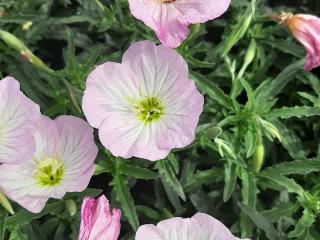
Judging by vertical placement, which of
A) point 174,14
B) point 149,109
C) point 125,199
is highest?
point 174,14

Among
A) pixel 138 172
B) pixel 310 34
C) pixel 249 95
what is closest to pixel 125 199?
pixel 138 172

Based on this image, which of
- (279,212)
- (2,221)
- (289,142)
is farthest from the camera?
(289,142)

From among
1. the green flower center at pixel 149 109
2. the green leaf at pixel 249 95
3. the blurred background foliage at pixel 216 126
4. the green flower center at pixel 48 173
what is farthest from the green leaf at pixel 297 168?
the green flower center at pixel 48 173

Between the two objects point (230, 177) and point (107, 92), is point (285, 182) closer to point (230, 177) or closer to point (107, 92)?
point (230, 177)

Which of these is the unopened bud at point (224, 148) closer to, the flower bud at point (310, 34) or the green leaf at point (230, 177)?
the green leaf at point (230, 177)

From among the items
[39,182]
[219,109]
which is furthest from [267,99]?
[39,182]

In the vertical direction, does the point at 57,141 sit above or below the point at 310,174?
above

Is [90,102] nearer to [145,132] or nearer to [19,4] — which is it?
[145,132]
